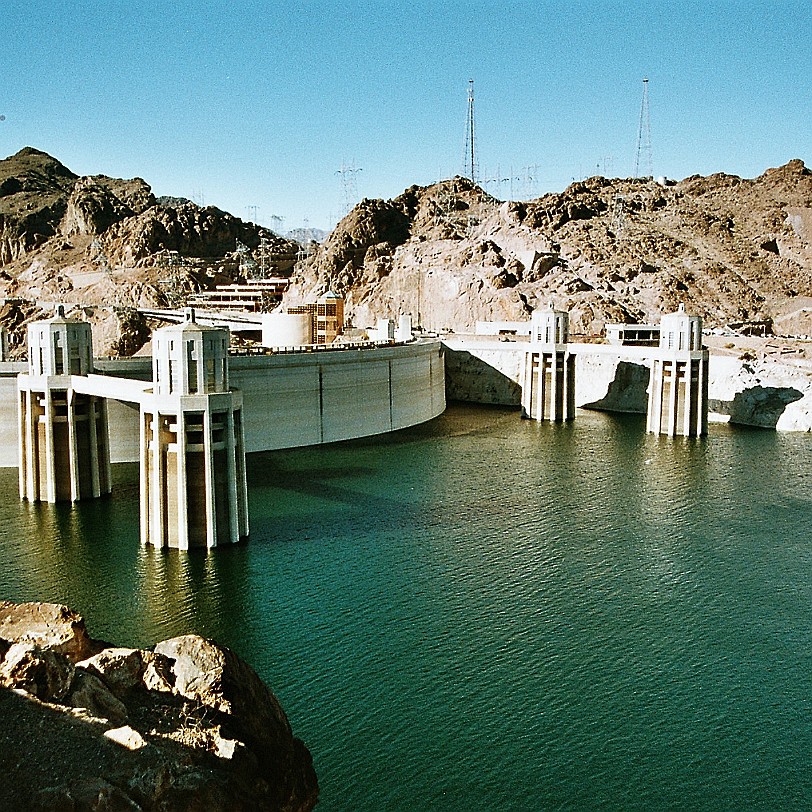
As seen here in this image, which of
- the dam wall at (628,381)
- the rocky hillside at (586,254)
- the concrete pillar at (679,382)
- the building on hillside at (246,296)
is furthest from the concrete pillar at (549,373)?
the building on hillside at (246,296)

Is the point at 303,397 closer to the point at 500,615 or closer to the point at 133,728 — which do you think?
the point at 500,615

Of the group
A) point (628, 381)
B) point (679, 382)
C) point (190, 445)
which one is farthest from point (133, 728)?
point (628, 381)

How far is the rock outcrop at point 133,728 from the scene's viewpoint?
771 cm

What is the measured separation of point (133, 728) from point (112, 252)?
283 feet

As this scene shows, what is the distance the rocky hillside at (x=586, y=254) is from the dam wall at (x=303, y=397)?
79.2 feet

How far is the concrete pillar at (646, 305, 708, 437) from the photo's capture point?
50.0m

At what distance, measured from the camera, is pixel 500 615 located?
22.2m

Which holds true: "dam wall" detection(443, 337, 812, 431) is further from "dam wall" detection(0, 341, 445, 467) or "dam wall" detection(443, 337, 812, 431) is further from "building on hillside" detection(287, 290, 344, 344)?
"dam wall" detection(0, 341, 445, 467)

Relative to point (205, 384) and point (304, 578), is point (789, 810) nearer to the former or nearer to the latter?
point (304, 578)

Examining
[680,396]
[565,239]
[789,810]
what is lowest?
[789,810]

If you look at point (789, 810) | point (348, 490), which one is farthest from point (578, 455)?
point (789, 810)

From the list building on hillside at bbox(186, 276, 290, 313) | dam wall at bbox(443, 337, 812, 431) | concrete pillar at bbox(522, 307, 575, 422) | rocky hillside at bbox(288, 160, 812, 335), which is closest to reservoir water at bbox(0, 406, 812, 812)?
dam wall at bbox(443, 337, 812, 431)

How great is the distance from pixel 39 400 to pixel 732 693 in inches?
985

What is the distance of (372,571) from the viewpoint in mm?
25484
